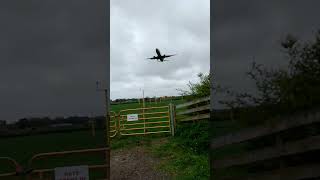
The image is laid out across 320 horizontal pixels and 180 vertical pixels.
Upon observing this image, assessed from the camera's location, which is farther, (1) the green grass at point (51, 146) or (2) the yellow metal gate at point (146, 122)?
(2) the yellow metal gate at point (146, 122)

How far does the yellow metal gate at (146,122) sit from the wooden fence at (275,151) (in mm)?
8990

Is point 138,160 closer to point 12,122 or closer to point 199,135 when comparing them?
point 199,135

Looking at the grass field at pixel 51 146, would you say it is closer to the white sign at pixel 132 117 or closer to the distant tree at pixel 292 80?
the distant tree at pixel 292 80

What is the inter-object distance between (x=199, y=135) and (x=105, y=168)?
740 cm

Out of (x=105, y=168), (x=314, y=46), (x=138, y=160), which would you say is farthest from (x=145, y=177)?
(x=314, y=46)

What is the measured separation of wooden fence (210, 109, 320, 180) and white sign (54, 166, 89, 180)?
79cm

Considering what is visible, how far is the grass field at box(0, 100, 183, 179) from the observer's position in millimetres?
2545

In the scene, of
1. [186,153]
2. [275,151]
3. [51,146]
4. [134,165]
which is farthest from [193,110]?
[51,146]

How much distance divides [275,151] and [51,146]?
124 cm

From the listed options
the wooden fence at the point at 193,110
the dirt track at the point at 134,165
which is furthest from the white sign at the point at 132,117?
the dirt track at the point at 134,165

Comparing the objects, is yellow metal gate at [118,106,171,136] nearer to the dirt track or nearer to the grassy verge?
the grassy verge

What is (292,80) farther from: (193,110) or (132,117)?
(132,117)

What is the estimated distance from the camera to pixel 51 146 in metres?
2.59

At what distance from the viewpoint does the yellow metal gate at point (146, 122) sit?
39.1 ft
